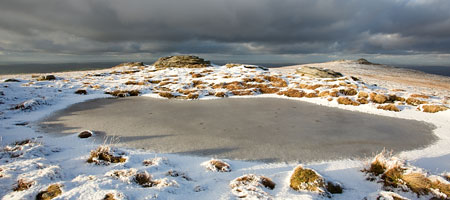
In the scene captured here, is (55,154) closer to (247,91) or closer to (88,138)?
(88,138)

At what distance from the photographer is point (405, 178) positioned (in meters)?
5.21

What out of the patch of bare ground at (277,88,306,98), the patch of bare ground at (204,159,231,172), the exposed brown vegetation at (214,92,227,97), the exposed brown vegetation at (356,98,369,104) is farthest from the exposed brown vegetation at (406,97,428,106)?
the patch of bare ground at (204,159,231,172)

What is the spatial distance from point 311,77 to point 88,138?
2888 centimetres

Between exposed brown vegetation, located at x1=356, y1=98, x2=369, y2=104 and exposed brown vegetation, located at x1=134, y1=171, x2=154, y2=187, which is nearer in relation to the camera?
exposed brown vegetation, located at x1=134, y1=171, x2=154, y2=187

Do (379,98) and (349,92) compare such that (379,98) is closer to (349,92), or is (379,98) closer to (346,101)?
(346,101)

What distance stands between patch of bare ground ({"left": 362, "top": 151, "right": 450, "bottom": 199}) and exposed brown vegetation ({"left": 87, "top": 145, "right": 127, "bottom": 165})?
8.07 metres

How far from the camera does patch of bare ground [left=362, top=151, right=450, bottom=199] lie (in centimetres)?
481

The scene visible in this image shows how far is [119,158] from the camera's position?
6.77 m

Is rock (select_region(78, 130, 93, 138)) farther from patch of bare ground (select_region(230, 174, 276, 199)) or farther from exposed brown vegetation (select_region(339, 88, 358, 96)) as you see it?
exposed brown vegetation (select_region(339, 88, 358, 96))

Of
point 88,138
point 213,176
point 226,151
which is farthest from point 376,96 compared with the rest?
point 88,138

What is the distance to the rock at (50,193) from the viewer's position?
441 cm

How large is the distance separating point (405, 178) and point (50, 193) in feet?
29.4

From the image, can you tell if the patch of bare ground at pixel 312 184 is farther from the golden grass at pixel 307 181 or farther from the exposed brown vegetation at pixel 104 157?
the exposed brown vegetation at pixel 104 157

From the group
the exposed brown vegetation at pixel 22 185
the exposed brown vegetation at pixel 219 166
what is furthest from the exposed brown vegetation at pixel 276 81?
the exposed brown vegetation at pixel 22 185
